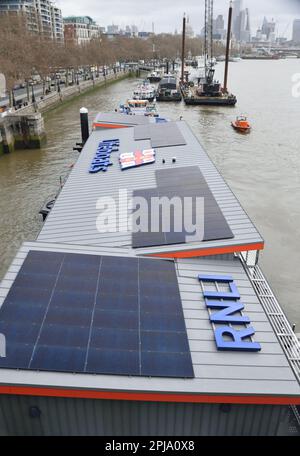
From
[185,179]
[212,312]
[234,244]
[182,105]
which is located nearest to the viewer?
[212,312]

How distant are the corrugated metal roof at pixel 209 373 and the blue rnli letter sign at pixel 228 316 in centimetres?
21

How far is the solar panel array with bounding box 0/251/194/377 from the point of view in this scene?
10.2 meters

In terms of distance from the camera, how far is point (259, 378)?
10.2 m

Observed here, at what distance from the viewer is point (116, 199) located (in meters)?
20.8

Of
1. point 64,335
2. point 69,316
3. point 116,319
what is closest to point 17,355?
point 64,335

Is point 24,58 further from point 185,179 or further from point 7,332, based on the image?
point 7,332

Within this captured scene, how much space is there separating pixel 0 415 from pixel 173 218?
1062 centimetres

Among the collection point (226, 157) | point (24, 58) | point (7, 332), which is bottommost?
point (226, 157)

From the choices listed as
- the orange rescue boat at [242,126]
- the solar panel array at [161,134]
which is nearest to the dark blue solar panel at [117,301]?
the solar panel array at [161,134]

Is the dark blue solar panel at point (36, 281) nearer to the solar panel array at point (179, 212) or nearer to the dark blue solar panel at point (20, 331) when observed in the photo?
the dark blue solar panel at point (20, 331)

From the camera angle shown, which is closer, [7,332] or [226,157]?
[7,332]

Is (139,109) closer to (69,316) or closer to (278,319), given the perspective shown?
(278,319)

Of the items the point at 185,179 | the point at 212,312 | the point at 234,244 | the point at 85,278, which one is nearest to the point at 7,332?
the point at 85,278

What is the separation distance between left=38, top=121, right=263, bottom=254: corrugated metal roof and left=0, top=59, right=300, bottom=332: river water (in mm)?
6223
